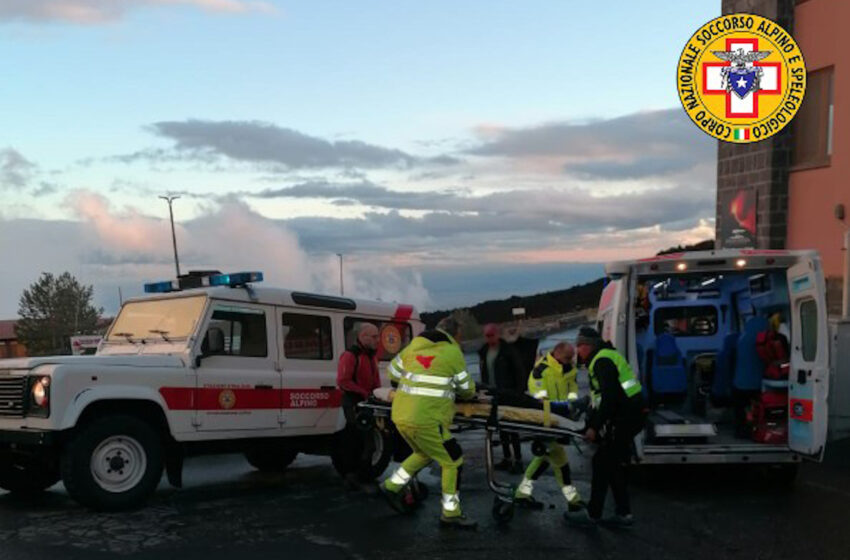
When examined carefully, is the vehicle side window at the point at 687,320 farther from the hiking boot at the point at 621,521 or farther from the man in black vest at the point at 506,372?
the hiking boot at the point at 621,521

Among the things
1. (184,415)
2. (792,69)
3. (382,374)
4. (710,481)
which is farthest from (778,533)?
(792,69)

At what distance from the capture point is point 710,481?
29.8 ft

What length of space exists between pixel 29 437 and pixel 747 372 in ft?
23.8

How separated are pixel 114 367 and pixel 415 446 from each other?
2.83m

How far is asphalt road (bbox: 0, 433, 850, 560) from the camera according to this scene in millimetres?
6148

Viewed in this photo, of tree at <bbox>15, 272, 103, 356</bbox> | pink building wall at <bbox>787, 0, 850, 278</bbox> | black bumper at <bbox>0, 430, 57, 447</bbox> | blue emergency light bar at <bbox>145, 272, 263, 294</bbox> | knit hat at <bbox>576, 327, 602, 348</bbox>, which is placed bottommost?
tree at <bbox>15, 272, 103, 356</bbox>

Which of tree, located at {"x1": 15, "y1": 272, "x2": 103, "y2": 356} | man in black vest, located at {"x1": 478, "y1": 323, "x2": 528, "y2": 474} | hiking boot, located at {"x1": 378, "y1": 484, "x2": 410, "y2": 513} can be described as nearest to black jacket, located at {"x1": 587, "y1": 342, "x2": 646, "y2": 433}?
hiking boot, located at {"x1": 378, "y1": 484, "x2": 410, "y2": 513}

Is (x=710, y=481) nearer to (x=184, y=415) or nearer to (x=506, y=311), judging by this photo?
(x=184, y=415)

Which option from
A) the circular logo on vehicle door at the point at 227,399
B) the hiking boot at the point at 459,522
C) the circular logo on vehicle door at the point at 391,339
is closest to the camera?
the hiking boot at the point at 459,522

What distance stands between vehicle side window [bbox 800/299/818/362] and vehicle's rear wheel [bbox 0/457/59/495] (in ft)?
24.9

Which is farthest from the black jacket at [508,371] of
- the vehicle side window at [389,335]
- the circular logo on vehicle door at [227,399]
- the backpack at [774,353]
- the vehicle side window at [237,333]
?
the circular logo on vehicle door at [227,399]

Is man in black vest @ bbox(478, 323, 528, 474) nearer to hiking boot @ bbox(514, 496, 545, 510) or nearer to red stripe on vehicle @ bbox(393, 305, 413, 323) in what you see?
red stripe on vehicle @ bbox(393, 305, 413, 323)

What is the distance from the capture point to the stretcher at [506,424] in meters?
7.01

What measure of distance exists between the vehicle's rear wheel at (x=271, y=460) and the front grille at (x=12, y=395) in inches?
121
